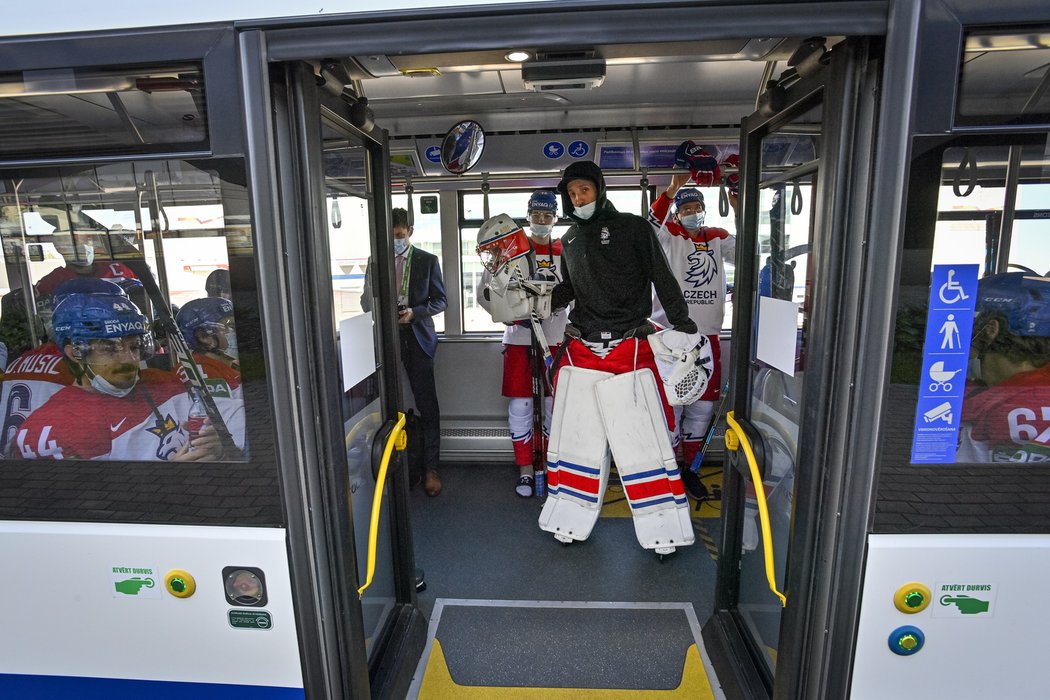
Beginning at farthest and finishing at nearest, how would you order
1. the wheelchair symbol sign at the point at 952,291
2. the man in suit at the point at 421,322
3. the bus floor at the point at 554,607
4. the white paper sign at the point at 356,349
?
the man in suit at the point at 421,322 < the bus floor at the point at 554,607 < the white paper sign at the point at 356,349 < the wheelchair symbol sign at the point at 952,291

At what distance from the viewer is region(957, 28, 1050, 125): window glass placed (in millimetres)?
1226

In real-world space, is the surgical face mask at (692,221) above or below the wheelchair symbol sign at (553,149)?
below

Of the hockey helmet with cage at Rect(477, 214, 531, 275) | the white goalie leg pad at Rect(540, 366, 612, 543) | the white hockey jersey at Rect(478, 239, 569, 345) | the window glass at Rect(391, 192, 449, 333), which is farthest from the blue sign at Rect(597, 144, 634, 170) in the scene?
the white goalie leg pad at Rect(540, 366, 612, 543)

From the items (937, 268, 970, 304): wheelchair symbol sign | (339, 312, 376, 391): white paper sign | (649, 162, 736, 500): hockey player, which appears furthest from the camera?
(649, 162, 736, 500): hockey player

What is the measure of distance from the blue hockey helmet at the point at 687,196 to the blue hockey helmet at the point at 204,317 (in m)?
3.43

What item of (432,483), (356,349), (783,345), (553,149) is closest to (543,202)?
(553,149)

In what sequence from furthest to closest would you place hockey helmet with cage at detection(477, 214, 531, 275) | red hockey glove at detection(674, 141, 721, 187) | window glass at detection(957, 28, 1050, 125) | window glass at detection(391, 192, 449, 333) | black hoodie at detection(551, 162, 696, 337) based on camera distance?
window glass at detection(391, 192, 449, 333), red hockey glove at detection(674, 141, 721, 187), hockey helmet with cage at detection(477, 214, 531, 275), black hoodie at detection(551, 162, 696, 337), window glass at detection(957, 28, 1050, 125)

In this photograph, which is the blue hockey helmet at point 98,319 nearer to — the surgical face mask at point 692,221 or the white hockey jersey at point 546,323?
the white hockey jersey at point 546,323

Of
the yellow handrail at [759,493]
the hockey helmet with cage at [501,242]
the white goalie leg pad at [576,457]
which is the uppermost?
the hockey helmet with cage at [501,242]

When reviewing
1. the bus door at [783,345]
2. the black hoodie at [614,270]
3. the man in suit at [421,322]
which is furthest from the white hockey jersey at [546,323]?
the bus door at [783,345]

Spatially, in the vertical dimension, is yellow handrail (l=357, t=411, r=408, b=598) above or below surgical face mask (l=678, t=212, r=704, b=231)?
below

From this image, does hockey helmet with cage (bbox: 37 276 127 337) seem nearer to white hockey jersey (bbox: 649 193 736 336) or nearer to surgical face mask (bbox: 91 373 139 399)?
surgical face mask (bbox: 91 373 139 399)

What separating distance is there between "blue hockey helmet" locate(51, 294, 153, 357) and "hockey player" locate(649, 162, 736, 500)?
3417 millimetres

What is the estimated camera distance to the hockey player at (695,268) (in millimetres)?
4191
